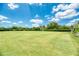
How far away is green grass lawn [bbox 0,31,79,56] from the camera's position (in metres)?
1.31

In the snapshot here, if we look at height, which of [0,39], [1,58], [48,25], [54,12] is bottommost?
[1,58]

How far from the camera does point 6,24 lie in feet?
4.37

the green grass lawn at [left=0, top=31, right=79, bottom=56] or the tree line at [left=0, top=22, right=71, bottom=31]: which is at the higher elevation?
the tree line at [left=0, top=22, right=71, bottom=31]

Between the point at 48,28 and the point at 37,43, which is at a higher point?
the point at 48,28

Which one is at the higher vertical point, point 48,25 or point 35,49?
point 48,25

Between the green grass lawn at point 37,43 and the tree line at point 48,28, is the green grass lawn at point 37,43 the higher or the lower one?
the lower one

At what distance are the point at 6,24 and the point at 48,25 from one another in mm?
336

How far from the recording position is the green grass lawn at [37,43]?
1.31 m

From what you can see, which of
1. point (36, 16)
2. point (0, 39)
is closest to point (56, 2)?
point (36, 16)

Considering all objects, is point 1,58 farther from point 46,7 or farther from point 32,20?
point 46,7

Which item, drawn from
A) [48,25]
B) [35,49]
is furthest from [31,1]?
[35,49]

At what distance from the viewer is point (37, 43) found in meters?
1.32

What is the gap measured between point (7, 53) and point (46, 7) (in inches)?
18.6

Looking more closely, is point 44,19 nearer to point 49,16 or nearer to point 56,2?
point 49,16
